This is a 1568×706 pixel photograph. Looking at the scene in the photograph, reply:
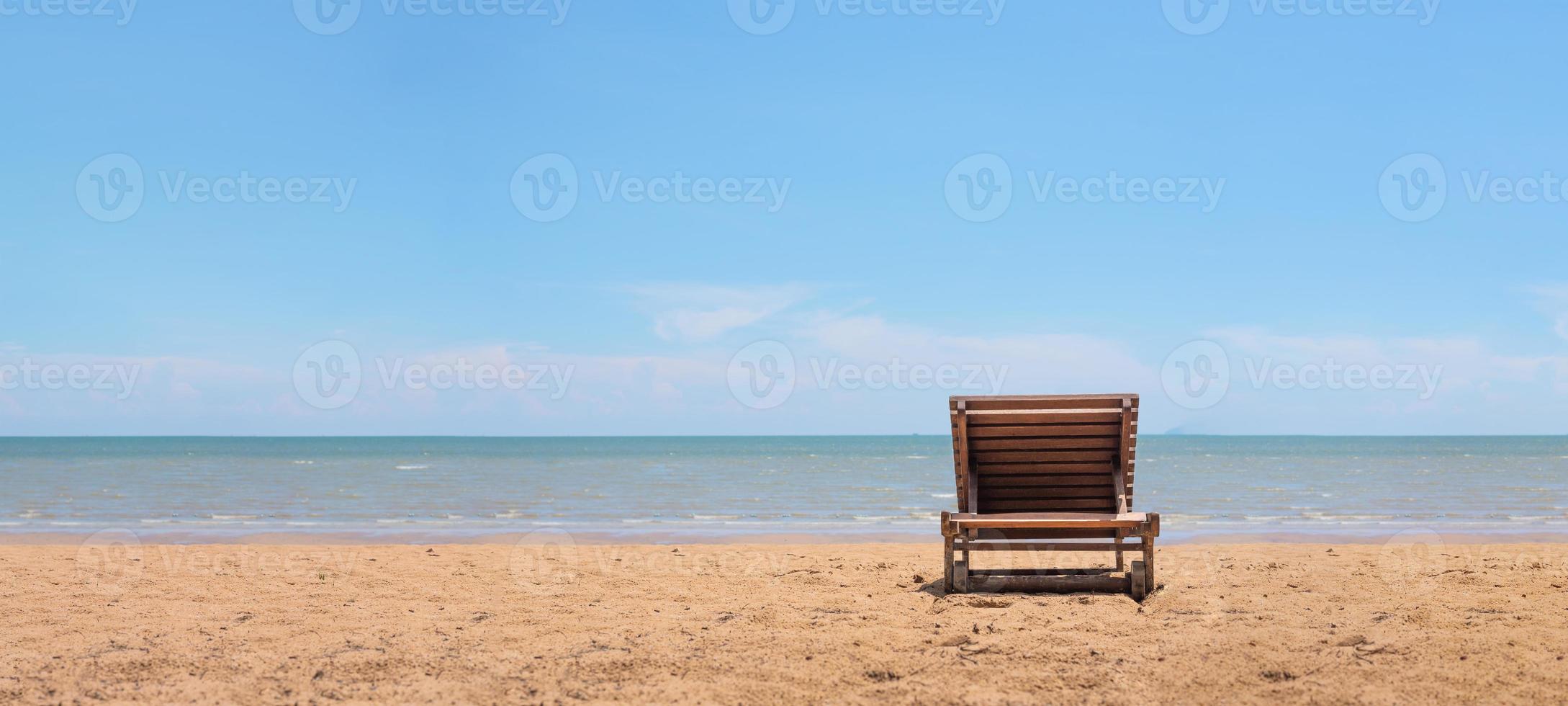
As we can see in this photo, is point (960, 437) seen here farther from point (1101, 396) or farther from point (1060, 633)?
point (1060, 633)

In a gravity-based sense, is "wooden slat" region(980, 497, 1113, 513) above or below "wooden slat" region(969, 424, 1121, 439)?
below

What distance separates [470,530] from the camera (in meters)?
13.4

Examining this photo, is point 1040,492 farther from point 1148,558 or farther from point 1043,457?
point 1148,558

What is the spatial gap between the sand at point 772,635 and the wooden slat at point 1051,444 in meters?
0.97

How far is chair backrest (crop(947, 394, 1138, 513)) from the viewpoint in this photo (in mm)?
6426

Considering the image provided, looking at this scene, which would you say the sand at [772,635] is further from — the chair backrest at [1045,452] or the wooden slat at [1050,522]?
the chair backrest at [1045,452]

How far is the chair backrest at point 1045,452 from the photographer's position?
6426 mm

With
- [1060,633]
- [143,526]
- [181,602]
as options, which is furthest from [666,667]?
[143,526]

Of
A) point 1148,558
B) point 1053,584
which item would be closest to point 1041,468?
point 1053,584

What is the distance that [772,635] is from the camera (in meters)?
5.02


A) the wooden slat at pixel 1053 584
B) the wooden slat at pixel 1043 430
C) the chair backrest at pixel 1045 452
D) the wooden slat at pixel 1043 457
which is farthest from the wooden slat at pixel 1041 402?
the wooden slat at pixel 1053 584

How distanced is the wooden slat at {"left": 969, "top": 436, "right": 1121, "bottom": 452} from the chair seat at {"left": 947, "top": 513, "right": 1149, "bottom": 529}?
1.69 ft

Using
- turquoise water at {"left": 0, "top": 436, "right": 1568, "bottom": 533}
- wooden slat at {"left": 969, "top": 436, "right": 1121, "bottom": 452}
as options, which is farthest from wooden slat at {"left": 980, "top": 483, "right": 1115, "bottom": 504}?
turquoise water at {"left": 0, "top": 436, "right": 1568, "bottom": 533}

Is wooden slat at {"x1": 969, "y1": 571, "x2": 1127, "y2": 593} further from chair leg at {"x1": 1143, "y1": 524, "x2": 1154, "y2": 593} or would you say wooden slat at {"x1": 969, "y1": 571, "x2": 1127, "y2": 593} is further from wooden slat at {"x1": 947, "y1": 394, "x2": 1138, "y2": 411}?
wooden slat at {"x1": 947, "y1": 394, "x2": 1138, "y2": 411}
